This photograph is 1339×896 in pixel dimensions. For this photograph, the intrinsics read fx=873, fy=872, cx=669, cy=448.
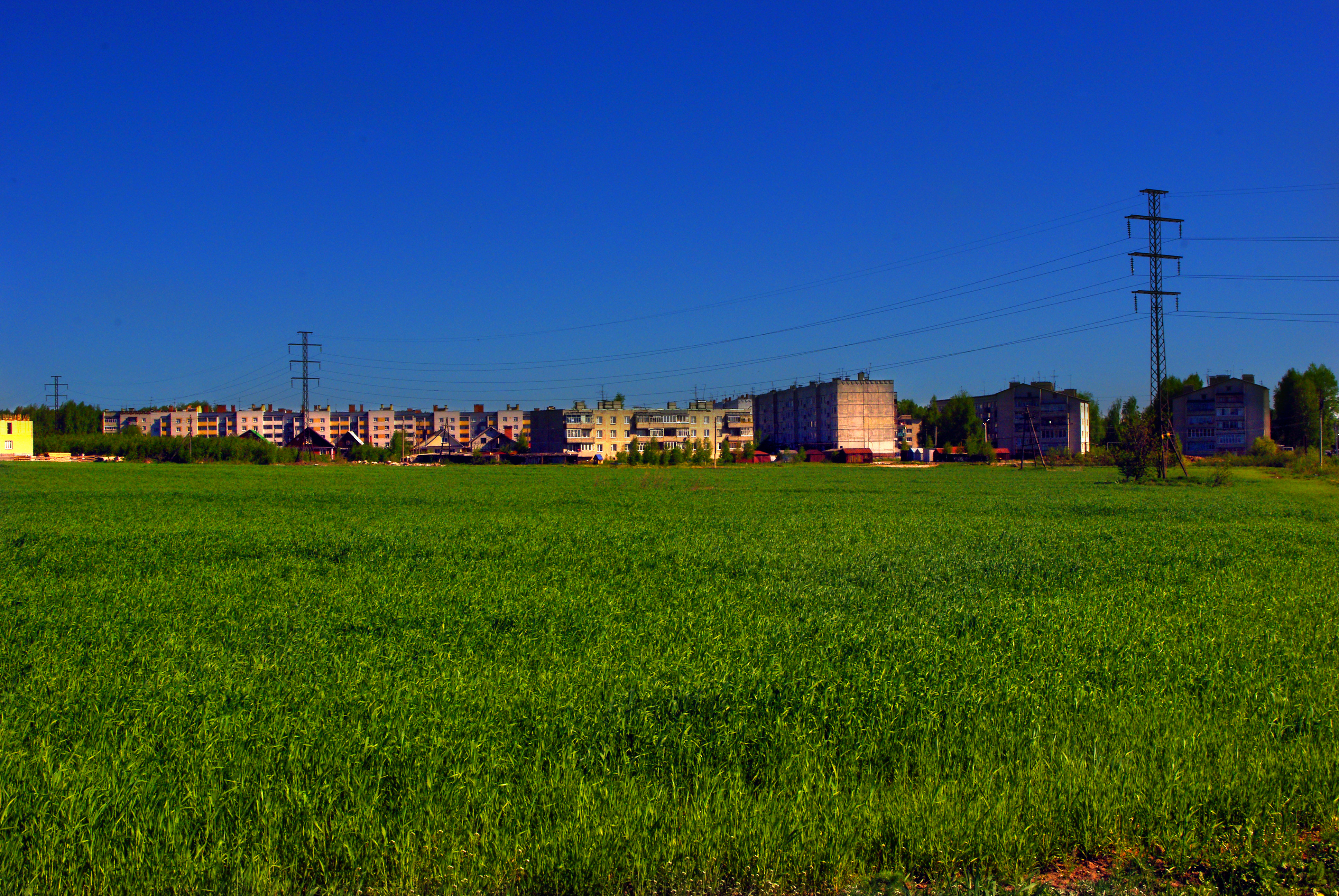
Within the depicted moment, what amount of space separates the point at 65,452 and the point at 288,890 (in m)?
147

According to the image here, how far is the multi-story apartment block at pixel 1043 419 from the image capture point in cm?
14875

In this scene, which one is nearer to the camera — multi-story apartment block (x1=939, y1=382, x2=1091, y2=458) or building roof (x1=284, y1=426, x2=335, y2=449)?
building roof (x1=284, y1=426, x2=335, y2=449)

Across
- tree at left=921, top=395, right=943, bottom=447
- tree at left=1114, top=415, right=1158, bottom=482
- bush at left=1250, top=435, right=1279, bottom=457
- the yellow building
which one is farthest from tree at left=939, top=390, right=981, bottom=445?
the yellow building

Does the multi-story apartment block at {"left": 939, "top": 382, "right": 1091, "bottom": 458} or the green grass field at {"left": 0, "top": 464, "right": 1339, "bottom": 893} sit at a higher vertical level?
the multi-story apartment block at {"left": 939, "top": 382, "right": 1091, "bottom": 458}

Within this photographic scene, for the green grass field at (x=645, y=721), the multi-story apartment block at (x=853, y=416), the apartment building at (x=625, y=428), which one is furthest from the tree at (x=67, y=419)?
the green grass field at (x=645, y=721)

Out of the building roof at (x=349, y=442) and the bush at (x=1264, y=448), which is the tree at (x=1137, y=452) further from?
the building roof at (x=349, y=442)

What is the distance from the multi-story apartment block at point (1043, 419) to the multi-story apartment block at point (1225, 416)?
1679 cm

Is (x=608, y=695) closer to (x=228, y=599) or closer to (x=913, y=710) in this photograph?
(x=913, y=710)

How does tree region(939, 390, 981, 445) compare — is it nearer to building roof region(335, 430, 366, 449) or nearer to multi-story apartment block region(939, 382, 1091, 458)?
multi-story apartment block region(939, 382, 1091, 458)

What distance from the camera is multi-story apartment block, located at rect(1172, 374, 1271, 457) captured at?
129m

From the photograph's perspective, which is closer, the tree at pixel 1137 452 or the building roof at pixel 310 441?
the tree at pixel 1137 452

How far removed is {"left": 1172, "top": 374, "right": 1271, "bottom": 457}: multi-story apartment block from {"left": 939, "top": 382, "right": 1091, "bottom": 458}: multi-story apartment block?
16794mm

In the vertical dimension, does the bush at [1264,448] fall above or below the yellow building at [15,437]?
below

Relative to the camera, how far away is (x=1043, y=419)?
152 m
